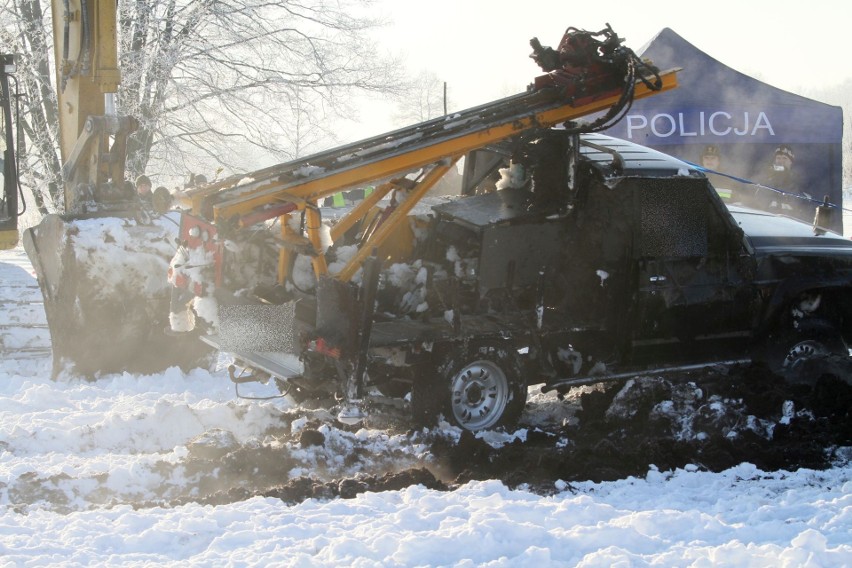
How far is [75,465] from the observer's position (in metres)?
5.87

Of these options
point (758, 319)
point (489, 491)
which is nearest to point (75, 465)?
point (489, 491)

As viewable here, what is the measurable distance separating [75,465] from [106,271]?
3.51 metres

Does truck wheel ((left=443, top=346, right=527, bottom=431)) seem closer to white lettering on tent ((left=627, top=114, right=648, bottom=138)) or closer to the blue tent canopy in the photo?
white lettering on tent ((left=627, top=114, right=648, bottom=138))

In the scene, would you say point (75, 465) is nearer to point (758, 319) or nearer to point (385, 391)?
point (385, 391)

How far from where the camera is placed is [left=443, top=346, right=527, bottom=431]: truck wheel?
268 inches

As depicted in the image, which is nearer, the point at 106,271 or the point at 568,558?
the point at 568,558

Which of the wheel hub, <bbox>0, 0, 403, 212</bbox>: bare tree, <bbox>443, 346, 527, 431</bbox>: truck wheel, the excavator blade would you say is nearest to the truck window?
<bbox>443, 346, 527, 431</bbox>: truck wheel

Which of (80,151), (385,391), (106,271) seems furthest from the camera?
(80,151)

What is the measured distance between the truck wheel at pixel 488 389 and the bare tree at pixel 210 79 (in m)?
12.2

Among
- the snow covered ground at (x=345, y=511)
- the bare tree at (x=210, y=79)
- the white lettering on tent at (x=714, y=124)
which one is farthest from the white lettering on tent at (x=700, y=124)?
the snow covered ground at (x=345, y=511)

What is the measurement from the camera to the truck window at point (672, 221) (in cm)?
738

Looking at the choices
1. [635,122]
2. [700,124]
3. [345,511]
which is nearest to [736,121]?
[700,124]

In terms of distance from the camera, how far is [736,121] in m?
15.5

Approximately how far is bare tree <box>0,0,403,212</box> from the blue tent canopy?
6.13 meters
